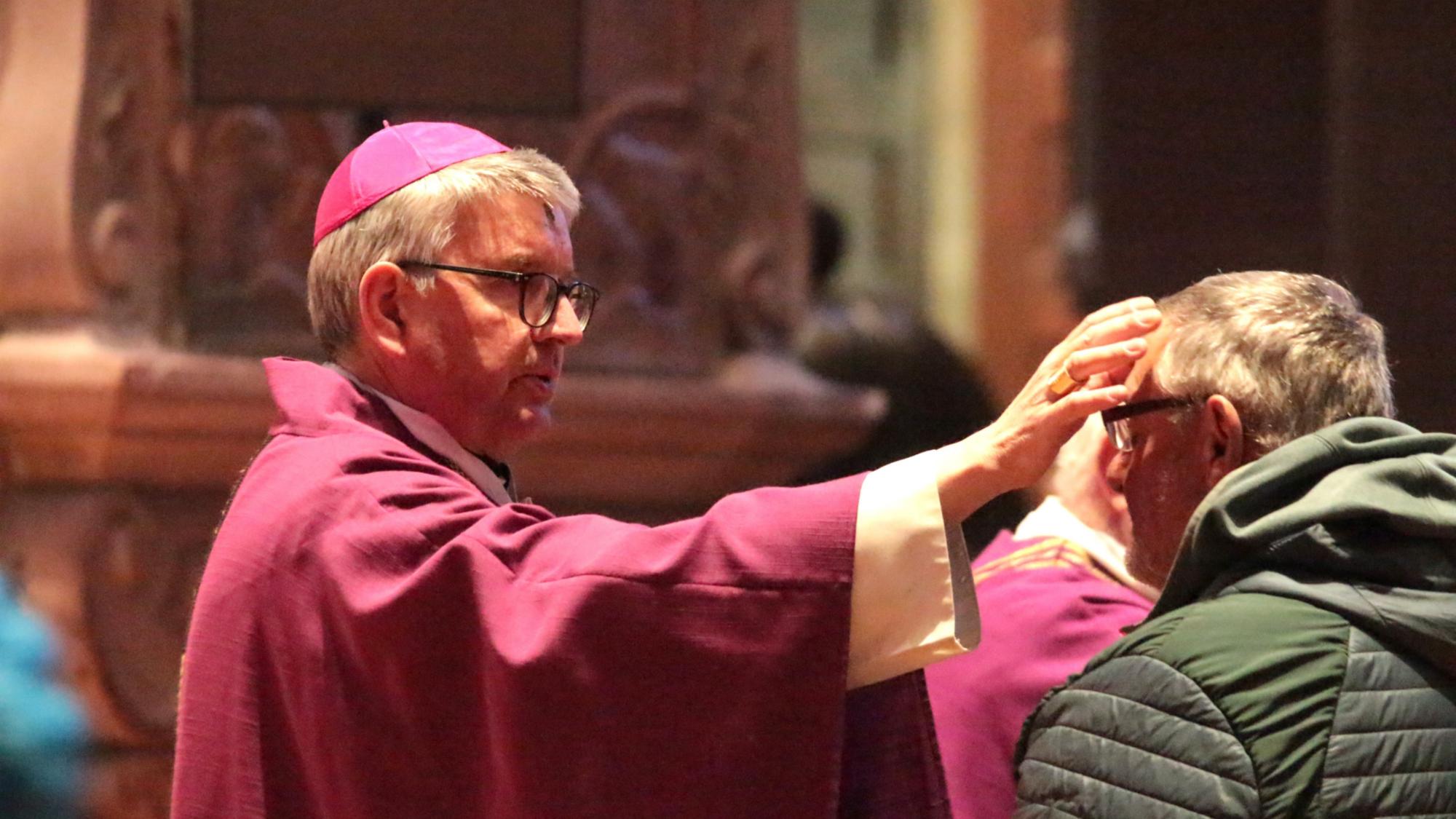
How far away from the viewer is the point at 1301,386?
225 centimetres

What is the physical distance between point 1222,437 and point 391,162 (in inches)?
42.9

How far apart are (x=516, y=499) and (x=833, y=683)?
2.58ft

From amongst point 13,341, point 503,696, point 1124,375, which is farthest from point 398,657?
point 13,341

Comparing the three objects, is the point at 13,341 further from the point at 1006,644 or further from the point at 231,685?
the point at 1006,644

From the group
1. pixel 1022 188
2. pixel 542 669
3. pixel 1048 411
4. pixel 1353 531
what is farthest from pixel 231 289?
pixel 1022 188

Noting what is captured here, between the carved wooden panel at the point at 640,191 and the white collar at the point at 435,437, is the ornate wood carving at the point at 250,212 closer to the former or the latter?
the carved wooden panel at the point at 640,191

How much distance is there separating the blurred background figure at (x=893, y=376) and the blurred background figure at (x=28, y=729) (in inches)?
88.1

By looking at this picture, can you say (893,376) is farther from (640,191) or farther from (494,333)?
(494,333)

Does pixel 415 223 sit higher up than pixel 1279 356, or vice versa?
pixel 415 223

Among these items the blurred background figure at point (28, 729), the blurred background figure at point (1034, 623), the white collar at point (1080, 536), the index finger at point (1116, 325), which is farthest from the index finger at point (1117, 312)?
the blurred background figure at point (28, 729)

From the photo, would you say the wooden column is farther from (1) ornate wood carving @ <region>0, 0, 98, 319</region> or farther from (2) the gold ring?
(2) the gold ring

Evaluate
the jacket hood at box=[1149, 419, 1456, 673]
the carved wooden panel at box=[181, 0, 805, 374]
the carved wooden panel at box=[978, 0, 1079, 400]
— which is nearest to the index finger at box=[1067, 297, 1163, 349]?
the jacket hood at box=[1149, 419, 1456, 673]

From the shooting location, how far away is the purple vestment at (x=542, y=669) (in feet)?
7.22

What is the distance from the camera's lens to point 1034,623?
110 inches
